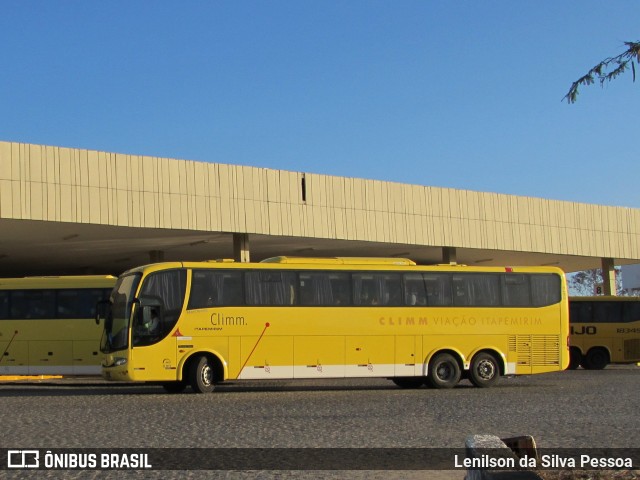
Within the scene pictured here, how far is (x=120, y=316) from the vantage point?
2144 centimetres

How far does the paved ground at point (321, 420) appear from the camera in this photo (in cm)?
1129

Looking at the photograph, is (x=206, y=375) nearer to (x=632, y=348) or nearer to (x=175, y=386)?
(x=175, y=386)

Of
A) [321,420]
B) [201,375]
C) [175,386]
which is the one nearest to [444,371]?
[201,375]

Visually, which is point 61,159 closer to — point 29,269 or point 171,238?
point 171,238

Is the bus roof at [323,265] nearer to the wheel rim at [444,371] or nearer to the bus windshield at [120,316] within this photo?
the bus windshield at [120,316]

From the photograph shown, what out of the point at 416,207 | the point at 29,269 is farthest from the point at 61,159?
the point at 29,269

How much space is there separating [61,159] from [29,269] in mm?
18915

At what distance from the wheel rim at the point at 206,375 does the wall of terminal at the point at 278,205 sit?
35.5ft

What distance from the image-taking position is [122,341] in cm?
2111

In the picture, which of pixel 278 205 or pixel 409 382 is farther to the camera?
pixel 278 205

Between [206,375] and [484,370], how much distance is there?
6.57 metres

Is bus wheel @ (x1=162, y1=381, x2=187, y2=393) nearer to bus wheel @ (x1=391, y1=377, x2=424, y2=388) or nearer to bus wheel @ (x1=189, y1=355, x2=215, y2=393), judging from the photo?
bus wheel @ (x1=189, y1=355, x2=215, y2=393)

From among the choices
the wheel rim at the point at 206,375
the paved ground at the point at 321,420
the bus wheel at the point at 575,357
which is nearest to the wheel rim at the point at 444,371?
the paved ground at the point at 321,420

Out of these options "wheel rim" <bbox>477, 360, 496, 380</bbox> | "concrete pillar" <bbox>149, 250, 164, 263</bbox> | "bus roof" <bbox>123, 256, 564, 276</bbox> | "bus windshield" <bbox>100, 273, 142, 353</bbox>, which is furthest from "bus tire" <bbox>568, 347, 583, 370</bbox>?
"bus windshield" <bbox>100, 273, 142, 353</bbox>
